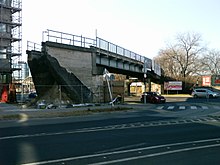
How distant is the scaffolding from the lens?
4606cm

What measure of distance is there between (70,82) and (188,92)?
4906 cm

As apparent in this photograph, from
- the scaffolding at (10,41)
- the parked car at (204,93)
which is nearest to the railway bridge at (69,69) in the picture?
the scaffolding at (10,41)

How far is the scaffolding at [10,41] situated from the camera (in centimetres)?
4606

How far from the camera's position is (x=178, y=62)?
85.2 metres

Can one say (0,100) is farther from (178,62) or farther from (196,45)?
(196,45)

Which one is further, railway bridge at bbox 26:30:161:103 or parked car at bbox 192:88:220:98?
parked car at bbox 192:88:220:98

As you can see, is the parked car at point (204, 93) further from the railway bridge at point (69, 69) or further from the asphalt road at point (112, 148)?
the asphalt road at point (112, 148)

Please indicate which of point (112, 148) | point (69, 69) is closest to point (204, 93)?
point (69, 69)

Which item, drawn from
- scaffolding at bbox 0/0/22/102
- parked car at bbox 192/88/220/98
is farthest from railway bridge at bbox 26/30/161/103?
parked car at bbox 192/88/220/98

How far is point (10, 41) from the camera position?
48062 mm

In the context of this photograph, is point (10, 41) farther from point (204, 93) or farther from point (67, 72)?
point (204, 93)

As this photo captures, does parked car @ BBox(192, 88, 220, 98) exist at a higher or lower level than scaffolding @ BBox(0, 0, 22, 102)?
lower

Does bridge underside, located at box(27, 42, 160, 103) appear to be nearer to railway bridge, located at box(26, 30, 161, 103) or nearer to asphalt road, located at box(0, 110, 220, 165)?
railway bridge, located at box(26, 30, 161, 103)

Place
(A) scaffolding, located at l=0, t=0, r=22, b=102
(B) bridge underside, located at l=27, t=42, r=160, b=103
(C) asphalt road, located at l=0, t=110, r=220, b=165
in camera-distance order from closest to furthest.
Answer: (C) asphalt road, located at l=0, t=110, r=220, b=165 < (B) bridge underside, located at l=27, t=42, r=160, b=103 < (A) scaffolding, located at l=0, t=0, r=22, b=102
